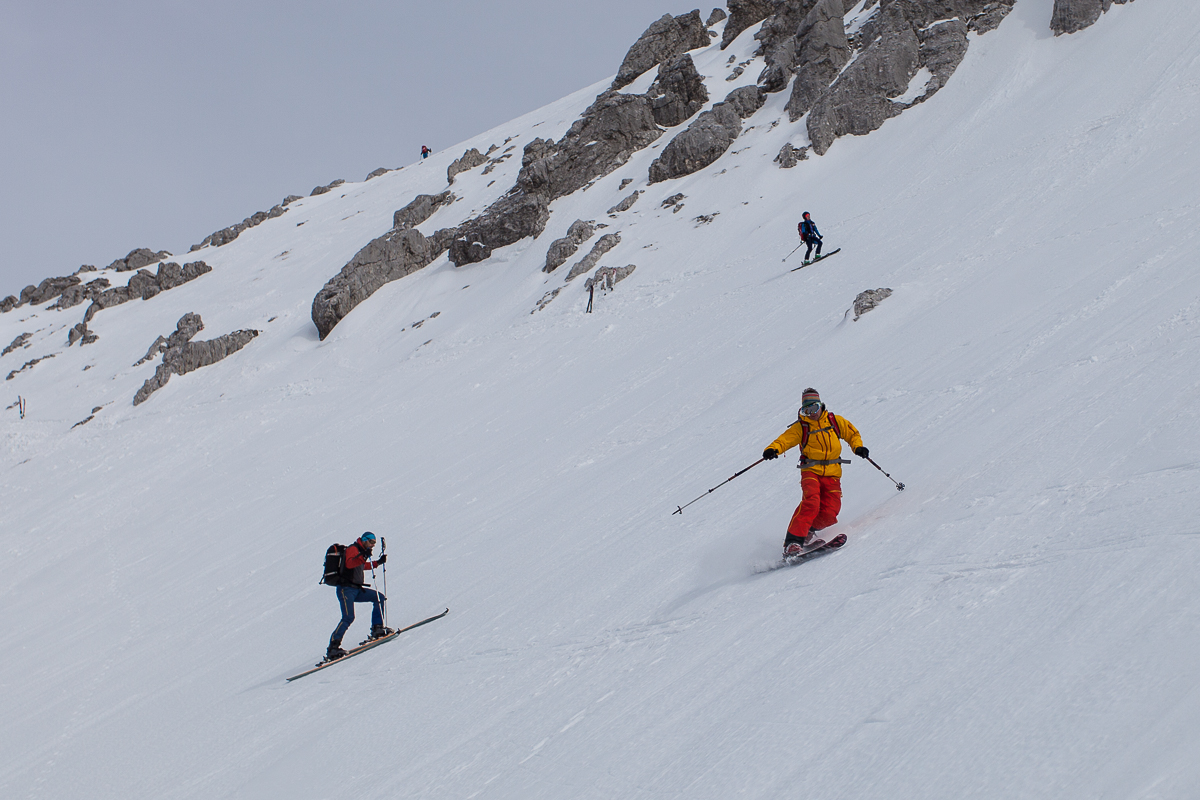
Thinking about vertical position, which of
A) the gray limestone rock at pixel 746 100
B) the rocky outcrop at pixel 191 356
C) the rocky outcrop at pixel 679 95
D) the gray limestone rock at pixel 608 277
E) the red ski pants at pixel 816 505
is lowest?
the red ski pants at pixel 816 505

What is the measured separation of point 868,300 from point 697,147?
829 inches

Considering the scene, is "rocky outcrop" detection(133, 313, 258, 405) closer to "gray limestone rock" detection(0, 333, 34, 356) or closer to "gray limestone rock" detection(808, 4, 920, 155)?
"gray limestone rock" detection(0, 333, 34, 356)

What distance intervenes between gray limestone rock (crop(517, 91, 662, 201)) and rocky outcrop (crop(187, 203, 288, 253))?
31115mm

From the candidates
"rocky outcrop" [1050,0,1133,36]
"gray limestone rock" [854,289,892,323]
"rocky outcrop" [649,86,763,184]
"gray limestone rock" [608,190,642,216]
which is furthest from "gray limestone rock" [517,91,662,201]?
"gray limestone rock" [854,289,892,323]

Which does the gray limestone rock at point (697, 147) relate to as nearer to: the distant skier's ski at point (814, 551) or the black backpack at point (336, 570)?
the black backpack at point (336, 570)

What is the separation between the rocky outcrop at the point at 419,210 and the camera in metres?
42.5

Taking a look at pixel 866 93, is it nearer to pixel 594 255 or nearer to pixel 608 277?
pixel 594 255

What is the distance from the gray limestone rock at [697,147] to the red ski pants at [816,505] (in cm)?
2831

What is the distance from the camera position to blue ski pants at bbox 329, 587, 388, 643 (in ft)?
28.5

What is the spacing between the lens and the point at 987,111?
25578 mm

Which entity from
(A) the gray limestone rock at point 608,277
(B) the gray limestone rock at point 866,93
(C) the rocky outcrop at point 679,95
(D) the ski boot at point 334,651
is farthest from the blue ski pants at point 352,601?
(C) the rocky outcrop at point 679,95

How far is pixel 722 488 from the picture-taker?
9148 mm

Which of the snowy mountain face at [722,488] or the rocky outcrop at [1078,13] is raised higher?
the rocky outcrop at [1078,13]

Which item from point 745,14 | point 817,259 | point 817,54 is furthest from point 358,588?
point 745,14
